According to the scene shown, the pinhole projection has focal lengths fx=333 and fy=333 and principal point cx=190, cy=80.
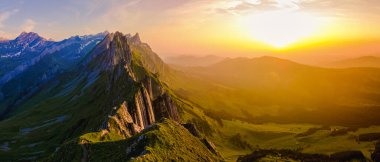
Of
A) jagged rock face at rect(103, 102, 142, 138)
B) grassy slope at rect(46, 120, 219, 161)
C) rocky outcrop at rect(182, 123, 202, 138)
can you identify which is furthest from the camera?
rocky outcrop at rect(182, 123, 202, 138)

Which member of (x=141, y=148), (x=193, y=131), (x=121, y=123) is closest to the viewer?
(x=141, y=148)

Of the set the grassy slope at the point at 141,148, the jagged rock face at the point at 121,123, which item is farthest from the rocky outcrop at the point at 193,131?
the grassy slope at the point at 141,148

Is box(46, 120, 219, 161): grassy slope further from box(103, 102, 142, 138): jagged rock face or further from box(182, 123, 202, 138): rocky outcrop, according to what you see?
box(182, 123, 202, 138): rocky outcrop

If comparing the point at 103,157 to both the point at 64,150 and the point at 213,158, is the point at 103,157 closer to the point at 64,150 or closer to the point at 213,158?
the point at 64,150

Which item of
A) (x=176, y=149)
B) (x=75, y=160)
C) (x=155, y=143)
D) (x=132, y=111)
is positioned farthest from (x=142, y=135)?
(x=132, y=111)

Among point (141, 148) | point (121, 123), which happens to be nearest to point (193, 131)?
point (121, 123)

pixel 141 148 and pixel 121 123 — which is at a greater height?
pixel 121 123

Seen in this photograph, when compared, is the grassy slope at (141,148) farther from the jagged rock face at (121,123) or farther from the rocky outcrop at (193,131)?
the rocky outcrop at (193,131)

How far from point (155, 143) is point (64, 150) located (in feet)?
110

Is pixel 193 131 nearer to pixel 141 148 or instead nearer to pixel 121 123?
pixel 121 123

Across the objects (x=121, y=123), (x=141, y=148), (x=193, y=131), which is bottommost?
(x=193, y=131)

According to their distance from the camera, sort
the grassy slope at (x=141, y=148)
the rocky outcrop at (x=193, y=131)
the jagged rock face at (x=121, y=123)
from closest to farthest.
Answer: the grassy slope at (x=141, y=148), the jagged rock face at (x=121, y=123), the rocky outcrop at (x=193, y=131)

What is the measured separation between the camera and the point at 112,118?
6033 inches

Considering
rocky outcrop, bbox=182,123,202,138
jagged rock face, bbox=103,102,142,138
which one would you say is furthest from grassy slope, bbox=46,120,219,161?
rocky outcrop, bbox=182,123,202,138
